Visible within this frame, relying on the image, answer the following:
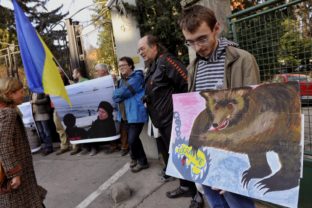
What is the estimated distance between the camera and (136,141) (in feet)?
14.4

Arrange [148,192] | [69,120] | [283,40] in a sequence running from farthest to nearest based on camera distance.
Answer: [69,120] → [148,192] → [283,40]

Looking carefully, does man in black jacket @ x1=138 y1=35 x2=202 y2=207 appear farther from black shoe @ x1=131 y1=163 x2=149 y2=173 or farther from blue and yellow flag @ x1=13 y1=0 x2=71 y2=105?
blue and yellow flag @ x1=13 y1=0 x2=71 y2=105

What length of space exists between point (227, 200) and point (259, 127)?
1.71ft

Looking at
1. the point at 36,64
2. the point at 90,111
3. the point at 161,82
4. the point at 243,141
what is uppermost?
the point at 36,64

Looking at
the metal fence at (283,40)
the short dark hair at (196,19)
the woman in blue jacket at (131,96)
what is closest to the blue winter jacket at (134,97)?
the woman in blue jacket at (131,96)

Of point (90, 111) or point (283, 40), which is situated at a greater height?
point (283, 40)

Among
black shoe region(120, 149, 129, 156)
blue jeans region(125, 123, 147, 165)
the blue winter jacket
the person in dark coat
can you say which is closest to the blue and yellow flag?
the blue winter jacket

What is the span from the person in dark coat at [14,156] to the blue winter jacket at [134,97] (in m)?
1.72

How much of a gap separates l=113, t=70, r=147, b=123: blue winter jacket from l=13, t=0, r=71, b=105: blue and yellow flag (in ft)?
2.51

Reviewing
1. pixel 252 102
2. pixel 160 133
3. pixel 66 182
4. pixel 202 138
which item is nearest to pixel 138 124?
pixel 160 133

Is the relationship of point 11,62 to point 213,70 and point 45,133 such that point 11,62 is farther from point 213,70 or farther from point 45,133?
point 213,70

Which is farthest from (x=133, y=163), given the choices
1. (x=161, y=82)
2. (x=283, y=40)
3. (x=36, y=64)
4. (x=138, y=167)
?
(x=283, y=40)

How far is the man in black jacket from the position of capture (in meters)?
3.13

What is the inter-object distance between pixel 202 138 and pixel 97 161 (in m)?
3.91
